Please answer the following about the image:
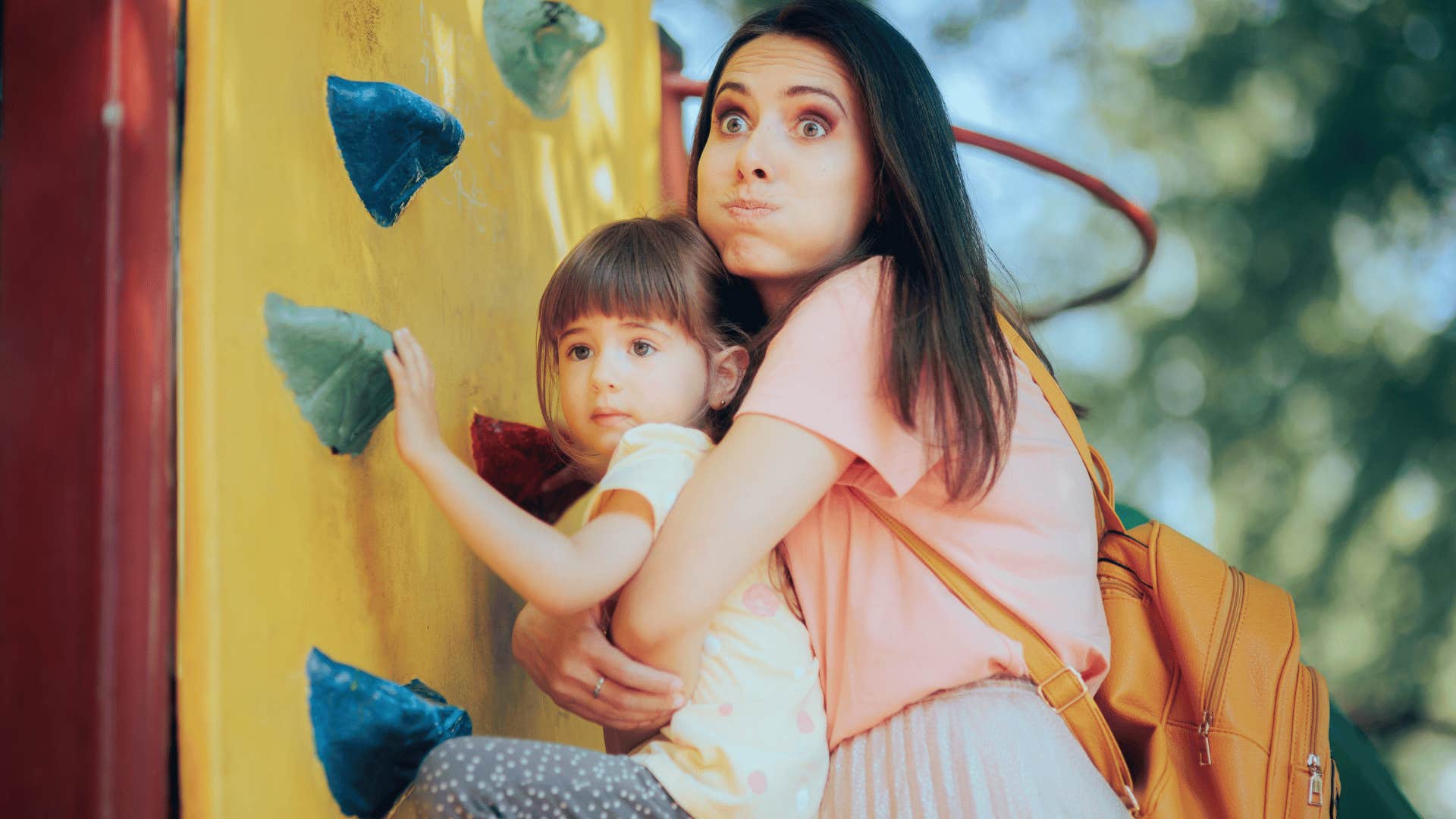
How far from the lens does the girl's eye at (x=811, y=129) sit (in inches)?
72.3

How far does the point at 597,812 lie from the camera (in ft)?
4.67

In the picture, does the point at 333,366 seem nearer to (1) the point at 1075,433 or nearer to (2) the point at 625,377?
(2) the point at 625,377

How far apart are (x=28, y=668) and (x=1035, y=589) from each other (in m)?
1.17

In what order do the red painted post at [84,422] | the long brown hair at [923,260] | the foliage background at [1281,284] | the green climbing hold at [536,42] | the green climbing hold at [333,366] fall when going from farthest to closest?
the foliage background at [1281,284] < the green climbing hold at [536,42] < the long brown hair at [923,260] < the green climbing hold at [333,366] < the red painted post at [84,422]

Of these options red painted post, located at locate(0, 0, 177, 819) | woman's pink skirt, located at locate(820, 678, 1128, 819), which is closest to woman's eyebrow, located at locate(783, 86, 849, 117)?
woman's pink skirt, located at locate(820, 678, 1128, 819)

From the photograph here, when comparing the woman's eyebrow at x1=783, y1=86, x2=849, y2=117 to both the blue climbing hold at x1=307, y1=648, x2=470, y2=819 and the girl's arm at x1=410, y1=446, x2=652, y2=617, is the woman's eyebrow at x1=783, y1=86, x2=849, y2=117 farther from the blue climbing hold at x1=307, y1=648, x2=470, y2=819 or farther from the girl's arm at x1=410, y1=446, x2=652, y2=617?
the blue climbing hold at x1=307, y1=648, x2=470, y2=819

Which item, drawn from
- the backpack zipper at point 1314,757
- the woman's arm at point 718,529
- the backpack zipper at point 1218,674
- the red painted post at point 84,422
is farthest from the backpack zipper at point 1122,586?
the red painted post at point 84,422

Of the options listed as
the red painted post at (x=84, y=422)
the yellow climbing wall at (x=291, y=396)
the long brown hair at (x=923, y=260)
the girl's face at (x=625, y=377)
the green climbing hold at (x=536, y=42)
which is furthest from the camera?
the green climbing hold at (x=536, y=42)

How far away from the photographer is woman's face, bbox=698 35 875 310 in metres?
1.81

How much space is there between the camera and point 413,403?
Answer: 145 cm

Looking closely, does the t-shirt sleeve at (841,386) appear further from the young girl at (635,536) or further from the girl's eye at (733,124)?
the girl's eye at (733,124)

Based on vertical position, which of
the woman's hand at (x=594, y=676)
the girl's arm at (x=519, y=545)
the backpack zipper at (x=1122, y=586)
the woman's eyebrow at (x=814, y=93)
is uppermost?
the woman's eyebrow at (x=814, y=93)

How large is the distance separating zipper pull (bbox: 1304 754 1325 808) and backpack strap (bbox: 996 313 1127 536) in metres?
0.40

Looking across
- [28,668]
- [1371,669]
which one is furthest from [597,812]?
[1371,669]
